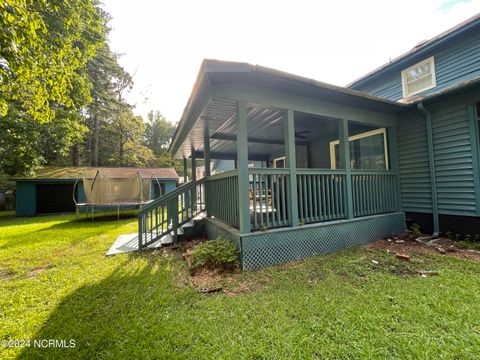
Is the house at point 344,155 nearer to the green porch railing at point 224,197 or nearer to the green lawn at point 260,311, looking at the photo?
the green porch railing at point 224,197

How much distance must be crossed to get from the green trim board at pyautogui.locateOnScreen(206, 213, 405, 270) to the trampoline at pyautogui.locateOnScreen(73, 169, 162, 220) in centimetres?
640

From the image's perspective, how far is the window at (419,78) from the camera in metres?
5.89

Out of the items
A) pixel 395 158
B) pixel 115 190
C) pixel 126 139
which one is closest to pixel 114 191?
pixel 115 190

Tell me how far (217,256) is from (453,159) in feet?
18.6

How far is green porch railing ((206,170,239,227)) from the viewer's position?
4.21 m

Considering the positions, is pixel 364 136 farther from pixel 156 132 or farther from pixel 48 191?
pixel 156 132

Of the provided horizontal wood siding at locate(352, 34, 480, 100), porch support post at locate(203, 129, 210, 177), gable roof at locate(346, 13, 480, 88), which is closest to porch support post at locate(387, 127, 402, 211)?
horizontal wood siding at locate(352, 34, 480, 100)

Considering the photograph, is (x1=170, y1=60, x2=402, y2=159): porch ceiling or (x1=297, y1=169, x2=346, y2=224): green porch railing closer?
(x1=170, y1=60, x2=402, y2=159): porch ceiling

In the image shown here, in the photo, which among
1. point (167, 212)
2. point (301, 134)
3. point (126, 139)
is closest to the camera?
point (167, 212)

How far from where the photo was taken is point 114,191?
10.0 meters

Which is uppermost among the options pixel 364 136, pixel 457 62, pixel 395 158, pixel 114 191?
pixel 457 62

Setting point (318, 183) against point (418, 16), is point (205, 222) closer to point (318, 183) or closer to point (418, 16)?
point (318, 183)

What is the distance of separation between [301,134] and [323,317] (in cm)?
624

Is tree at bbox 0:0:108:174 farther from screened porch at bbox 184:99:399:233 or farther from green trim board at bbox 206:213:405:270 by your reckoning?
green trim board at bbox 206:213:405:270
